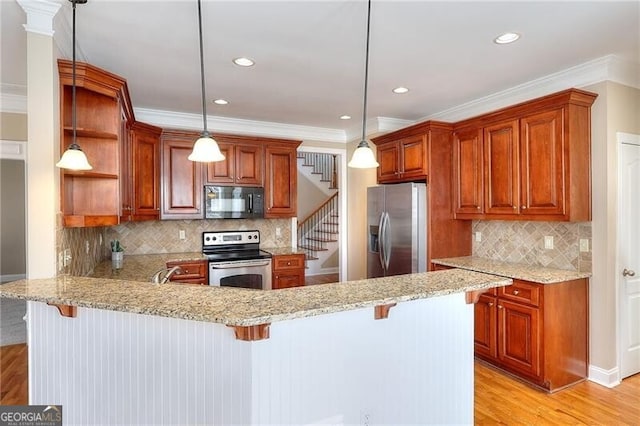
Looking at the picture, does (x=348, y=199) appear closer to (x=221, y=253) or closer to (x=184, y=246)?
(x=221, y=253)

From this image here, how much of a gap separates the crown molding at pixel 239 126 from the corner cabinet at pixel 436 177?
1.54 m

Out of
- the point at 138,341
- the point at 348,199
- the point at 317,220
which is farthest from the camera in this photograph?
the point at 317,220

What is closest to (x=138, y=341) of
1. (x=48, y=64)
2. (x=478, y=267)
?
(x=48, y=64)

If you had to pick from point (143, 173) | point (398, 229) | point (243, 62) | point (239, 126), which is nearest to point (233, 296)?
point (243, 62)

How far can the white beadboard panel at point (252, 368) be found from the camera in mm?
1538

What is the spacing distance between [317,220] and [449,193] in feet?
14.7

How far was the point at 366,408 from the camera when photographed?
1.77 metres

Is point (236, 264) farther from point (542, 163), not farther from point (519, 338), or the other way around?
point (542, 163)

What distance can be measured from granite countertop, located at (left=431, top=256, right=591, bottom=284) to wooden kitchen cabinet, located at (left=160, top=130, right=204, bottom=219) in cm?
284

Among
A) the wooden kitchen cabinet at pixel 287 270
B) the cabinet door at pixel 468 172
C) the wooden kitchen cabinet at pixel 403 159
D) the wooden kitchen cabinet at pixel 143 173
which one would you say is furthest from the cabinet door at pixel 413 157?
the wooden kitchen cabinet at pixel 143 173

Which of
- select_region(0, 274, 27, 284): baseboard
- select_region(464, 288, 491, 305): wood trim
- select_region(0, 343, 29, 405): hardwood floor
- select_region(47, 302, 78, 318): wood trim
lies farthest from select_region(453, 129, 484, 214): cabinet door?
select_region(0, 274, 27, 284): baseboard

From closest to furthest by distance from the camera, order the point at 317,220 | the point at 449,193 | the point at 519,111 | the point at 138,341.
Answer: the point at 138,341 < the point at 519,111 < the point at 449,193 < the point at 317,220

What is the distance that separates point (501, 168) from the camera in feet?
11.5

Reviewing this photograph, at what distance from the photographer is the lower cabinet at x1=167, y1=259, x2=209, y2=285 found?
4.01m
